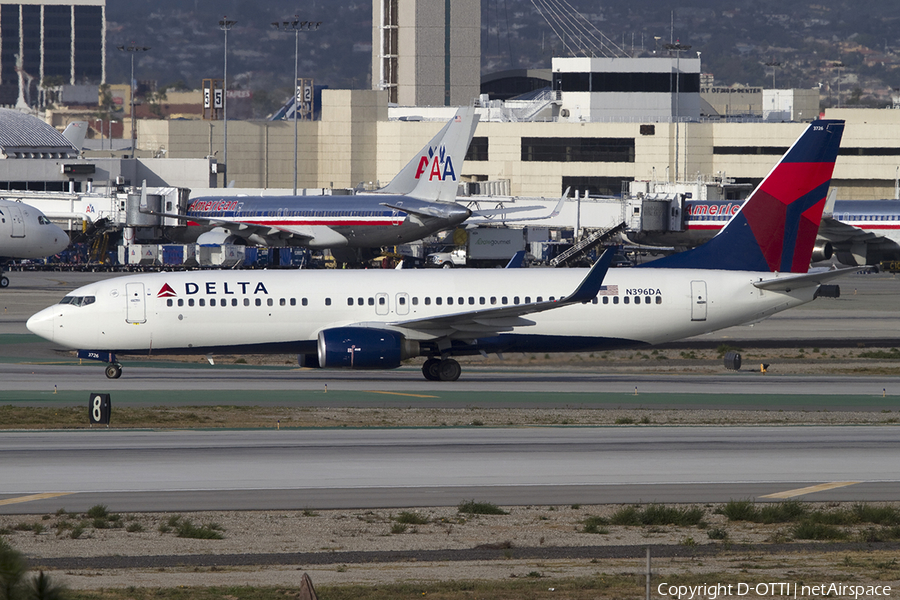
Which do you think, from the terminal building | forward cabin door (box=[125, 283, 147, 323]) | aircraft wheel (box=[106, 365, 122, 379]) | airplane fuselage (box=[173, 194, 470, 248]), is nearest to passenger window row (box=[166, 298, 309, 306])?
forward cabin door (box=[125, 283, 147, 323])

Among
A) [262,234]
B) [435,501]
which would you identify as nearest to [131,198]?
[262,234]

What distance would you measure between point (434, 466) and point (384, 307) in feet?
44.6

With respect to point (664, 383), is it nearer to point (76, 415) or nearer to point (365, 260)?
point (76, 415)

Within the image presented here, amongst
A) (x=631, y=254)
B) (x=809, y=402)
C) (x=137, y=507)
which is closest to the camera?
(x=137, y=507)

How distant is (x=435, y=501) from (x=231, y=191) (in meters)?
97.0

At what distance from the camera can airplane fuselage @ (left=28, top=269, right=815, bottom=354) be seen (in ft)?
120

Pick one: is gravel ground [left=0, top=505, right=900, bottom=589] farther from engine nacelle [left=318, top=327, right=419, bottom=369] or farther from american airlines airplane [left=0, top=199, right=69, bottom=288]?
american airlines airplane [left=0, top=199, right=69, bottom=288]

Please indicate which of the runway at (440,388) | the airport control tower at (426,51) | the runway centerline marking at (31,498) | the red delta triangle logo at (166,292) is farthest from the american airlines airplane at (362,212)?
the airport control tower at (426,51)

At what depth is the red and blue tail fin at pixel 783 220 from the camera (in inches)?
1556

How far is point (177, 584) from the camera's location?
15375 millimetres

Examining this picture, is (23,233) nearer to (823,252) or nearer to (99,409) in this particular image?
(99,409)

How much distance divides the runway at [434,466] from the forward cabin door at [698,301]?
9.37 metres

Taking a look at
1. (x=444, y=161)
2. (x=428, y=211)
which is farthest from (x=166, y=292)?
(x=444, y=161)

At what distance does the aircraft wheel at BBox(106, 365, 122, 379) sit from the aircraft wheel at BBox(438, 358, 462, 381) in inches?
397
